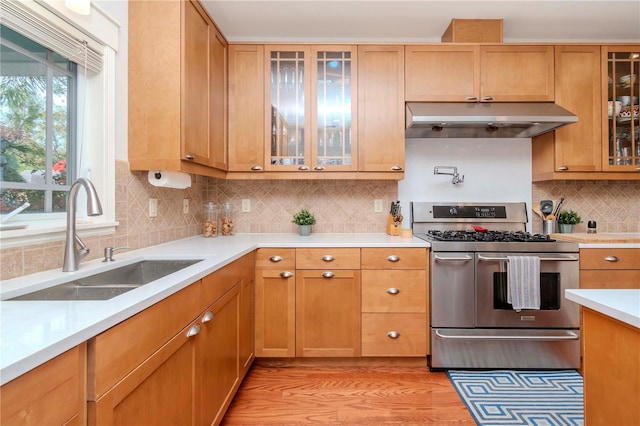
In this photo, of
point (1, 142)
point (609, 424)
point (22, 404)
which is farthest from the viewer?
point (1, 142)

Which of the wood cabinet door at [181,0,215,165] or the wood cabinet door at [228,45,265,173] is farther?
the wood cabinet door at [228,45,265,173]

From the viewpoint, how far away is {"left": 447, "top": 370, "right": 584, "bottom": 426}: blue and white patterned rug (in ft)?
5.61

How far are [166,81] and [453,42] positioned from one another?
81.5 inches

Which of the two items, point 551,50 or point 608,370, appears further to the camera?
point 551,50

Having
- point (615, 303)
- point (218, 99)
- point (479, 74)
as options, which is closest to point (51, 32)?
point (218, 99)

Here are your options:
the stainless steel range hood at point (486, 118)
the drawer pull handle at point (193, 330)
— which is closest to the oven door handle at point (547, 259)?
the stainless steel range hood at point (486, 118)

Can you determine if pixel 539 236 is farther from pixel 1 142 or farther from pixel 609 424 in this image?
pixel 1 142

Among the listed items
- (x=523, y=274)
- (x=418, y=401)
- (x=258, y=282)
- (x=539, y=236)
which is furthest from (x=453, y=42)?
(x=418, y=401)

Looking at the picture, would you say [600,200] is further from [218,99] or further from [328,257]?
[218,99]

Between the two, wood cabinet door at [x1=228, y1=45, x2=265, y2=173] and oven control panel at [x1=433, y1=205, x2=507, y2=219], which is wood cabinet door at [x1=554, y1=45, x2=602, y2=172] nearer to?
oven control panel at [x1=433, y1=205, x2=507, y2=219]

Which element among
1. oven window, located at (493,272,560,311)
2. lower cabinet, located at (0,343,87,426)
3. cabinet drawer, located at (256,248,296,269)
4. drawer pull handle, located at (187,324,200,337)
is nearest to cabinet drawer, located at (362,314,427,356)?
oven window, located at (493,272,560,311)

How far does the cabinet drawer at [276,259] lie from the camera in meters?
2.19

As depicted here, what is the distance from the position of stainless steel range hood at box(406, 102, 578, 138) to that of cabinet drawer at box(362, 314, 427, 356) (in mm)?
1399

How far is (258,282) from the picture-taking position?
2188 mm
